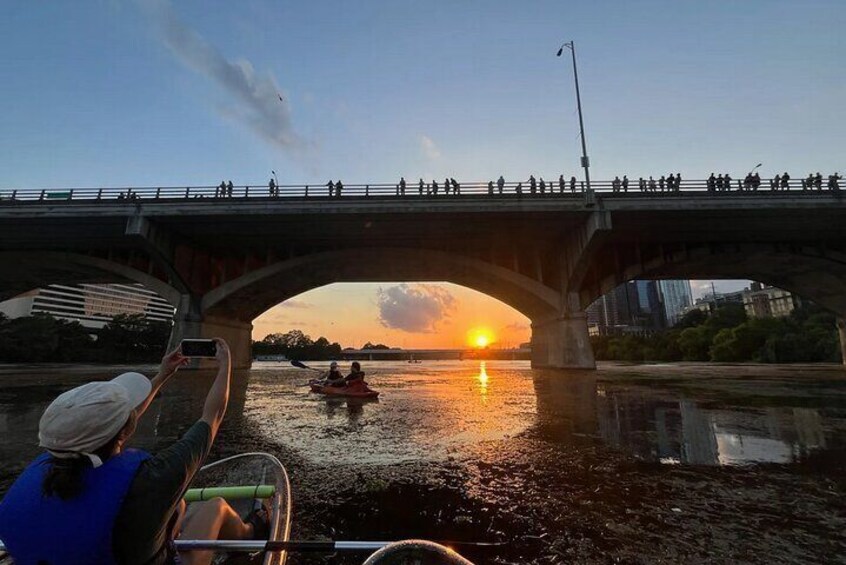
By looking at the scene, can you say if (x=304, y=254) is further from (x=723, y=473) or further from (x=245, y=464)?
(x=723, y=473)

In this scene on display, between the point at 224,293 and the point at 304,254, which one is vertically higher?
the point at 304,254

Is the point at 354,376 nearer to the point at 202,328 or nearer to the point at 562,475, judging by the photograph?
the point at 562,475

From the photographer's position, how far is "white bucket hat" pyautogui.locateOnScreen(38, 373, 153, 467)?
1.47 meters

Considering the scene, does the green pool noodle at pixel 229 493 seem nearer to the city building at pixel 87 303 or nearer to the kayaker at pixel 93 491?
the kayaker at pixel 93 491

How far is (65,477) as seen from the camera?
1.40m

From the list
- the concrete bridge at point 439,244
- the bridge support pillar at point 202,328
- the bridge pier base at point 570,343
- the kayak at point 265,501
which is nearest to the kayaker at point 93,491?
the kayak at point 265,501

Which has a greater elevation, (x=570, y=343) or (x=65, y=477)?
(x=570, y=343)

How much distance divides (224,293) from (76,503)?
102 feet

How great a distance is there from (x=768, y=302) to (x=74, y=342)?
14525 centimetres

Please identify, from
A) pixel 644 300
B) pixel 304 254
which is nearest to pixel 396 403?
pixel 304 254

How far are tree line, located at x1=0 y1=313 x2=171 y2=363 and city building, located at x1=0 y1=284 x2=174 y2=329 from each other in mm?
27660

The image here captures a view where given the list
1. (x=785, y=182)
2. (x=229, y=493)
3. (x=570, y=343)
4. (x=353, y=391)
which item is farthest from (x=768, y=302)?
(x=229, y=493)

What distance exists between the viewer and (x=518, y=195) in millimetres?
23844

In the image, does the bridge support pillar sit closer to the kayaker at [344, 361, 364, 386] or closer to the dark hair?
the kayaker at [344, 361, 364, 386]
